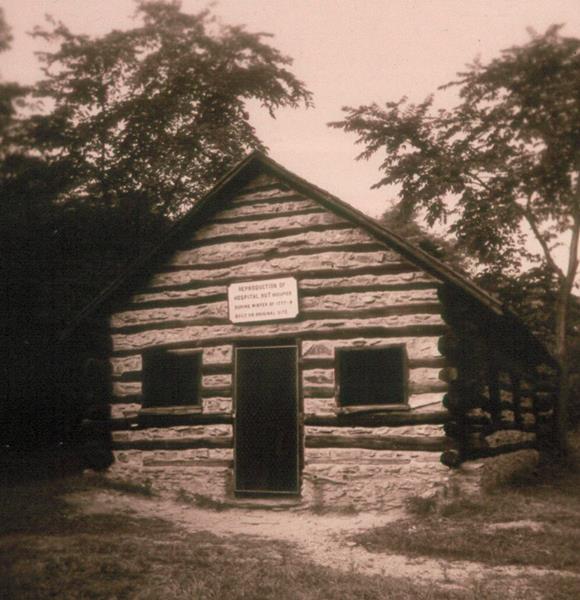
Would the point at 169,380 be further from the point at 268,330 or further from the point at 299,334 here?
the point at 299,334

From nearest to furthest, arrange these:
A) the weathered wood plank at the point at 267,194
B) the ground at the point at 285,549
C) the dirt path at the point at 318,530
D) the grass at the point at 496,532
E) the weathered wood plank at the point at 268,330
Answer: the ground at the point at 285,549, the dirt path at the point at 318,530, the grass at the point at 496,532, the weathered wood plank at the point at 268,330, the weathered wood plank at the point at 267,194

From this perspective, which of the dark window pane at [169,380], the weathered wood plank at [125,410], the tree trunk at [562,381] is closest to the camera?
the weathered wood plank at [125,410]

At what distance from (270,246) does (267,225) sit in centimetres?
37

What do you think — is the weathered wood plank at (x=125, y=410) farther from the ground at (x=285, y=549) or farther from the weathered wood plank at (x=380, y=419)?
the weathered wood plank at (x=380, y=419)

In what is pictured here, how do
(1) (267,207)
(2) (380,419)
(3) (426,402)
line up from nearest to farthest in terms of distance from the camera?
(3) (426,402), (2) (380,419), (1) (267,207)

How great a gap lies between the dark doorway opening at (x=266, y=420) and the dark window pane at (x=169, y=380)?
1.47m

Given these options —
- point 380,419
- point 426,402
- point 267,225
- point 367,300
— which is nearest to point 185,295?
point 267,225

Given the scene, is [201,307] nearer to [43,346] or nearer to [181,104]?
[43,346]

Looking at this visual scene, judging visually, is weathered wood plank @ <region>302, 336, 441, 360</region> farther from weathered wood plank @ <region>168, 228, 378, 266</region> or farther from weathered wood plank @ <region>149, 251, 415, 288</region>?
weathered wood plank @ <region>168, 228, 378, 266</region>

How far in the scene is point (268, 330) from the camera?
34.5ft

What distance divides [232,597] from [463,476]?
15.3 feet

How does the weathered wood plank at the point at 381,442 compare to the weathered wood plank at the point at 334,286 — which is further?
the weathered wood plank at the point at 334,286

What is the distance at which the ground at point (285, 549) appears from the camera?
596 centimetres

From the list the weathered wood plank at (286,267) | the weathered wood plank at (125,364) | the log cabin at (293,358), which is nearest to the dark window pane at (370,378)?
the log cabin at (293,358)
